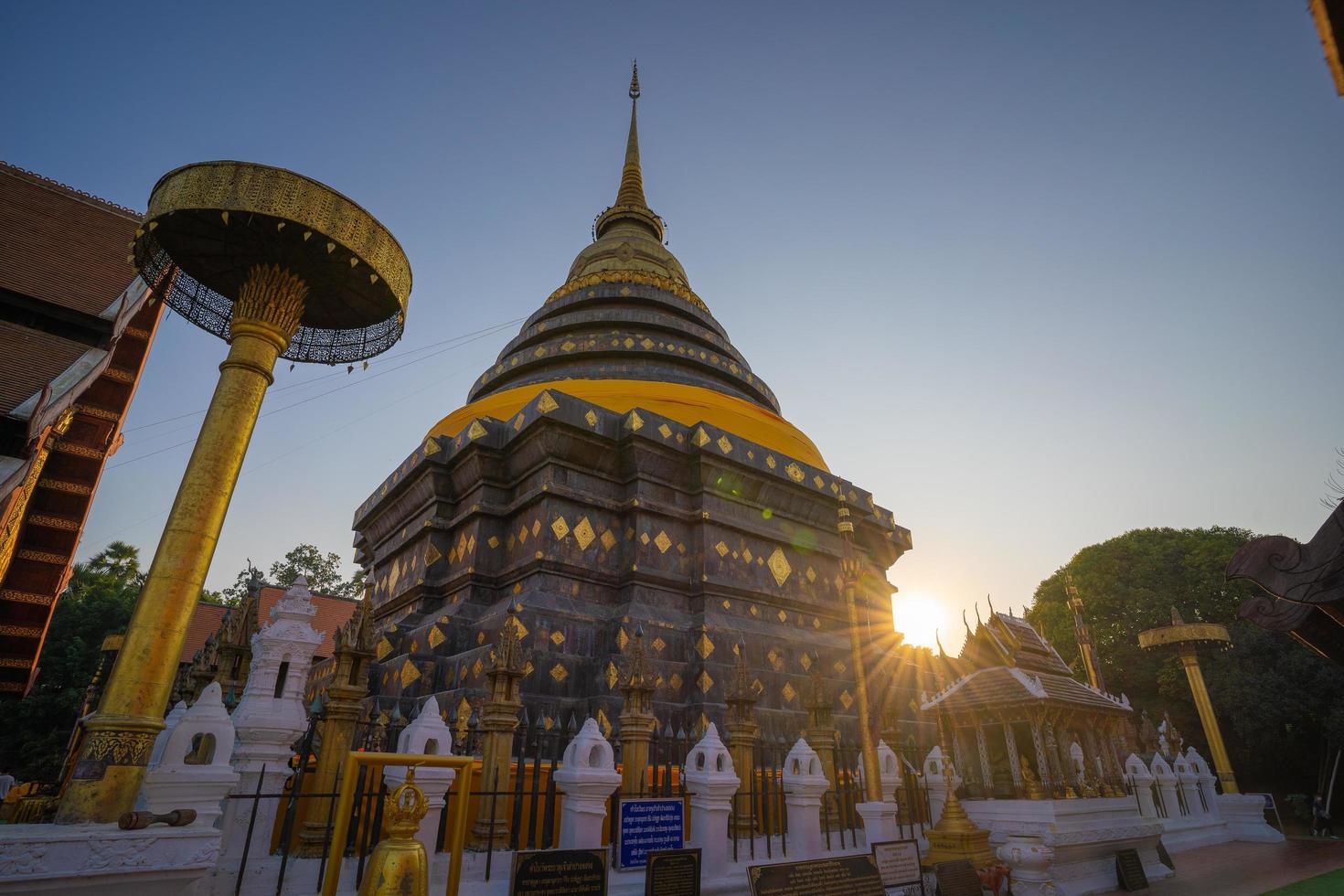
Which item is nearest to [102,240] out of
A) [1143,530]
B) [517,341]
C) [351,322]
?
[517,341]

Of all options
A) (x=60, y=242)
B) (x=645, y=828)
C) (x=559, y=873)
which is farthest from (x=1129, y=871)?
(x=60, y=242)

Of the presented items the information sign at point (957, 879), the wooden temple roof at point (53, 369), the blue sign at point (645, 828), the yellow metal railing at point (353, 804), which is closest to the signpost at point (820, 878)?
the blue sign at point (645, 828)

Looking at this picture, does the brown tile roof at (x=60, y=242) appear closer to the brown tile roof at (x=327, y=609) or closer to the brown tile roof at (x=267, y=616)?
the brown tile roof at (x=267, y=616)

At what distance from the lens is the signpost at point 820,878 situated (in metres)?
5.81

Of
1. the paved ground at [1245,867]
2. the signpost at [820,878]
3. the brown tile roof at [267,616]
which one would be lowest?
the paved ground at [1245,867]

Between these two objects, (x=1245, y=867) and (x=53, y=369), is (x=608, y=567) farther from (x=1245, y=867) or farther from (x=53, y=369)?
(x=1245, y=867)

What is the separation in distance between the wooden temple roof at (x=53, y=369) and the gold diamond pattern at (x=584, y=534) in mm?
9025

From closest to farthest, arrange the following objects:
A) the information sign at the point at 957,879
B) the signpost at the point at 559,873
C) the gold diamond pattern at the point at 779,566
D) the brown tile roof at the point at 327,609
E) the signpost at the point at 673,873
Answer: the signpost at the point at 559,873, the signpost at the point at 673,873, the information sign at the point at 957,879, the gold diamond pattern at the point at 779,566, the brown tile roof at the point at 327,609

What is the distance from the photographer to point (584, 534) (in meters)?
11.7

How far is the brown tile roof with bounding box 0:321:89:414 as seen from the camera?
11312 millimetres

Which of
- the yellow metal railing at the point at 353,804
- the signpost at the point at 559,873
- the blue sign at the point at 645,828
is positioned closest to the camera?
the yellow metal railing at the point at 353,804

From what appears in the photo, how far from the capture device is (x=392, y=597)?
1362 centimetres

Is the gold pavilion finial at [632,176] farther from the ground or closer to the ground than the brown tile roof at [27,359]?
farther from the ground

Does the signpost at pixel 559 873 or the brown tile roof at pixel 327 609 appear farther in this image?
the brown tile roof at pixel 327 609
